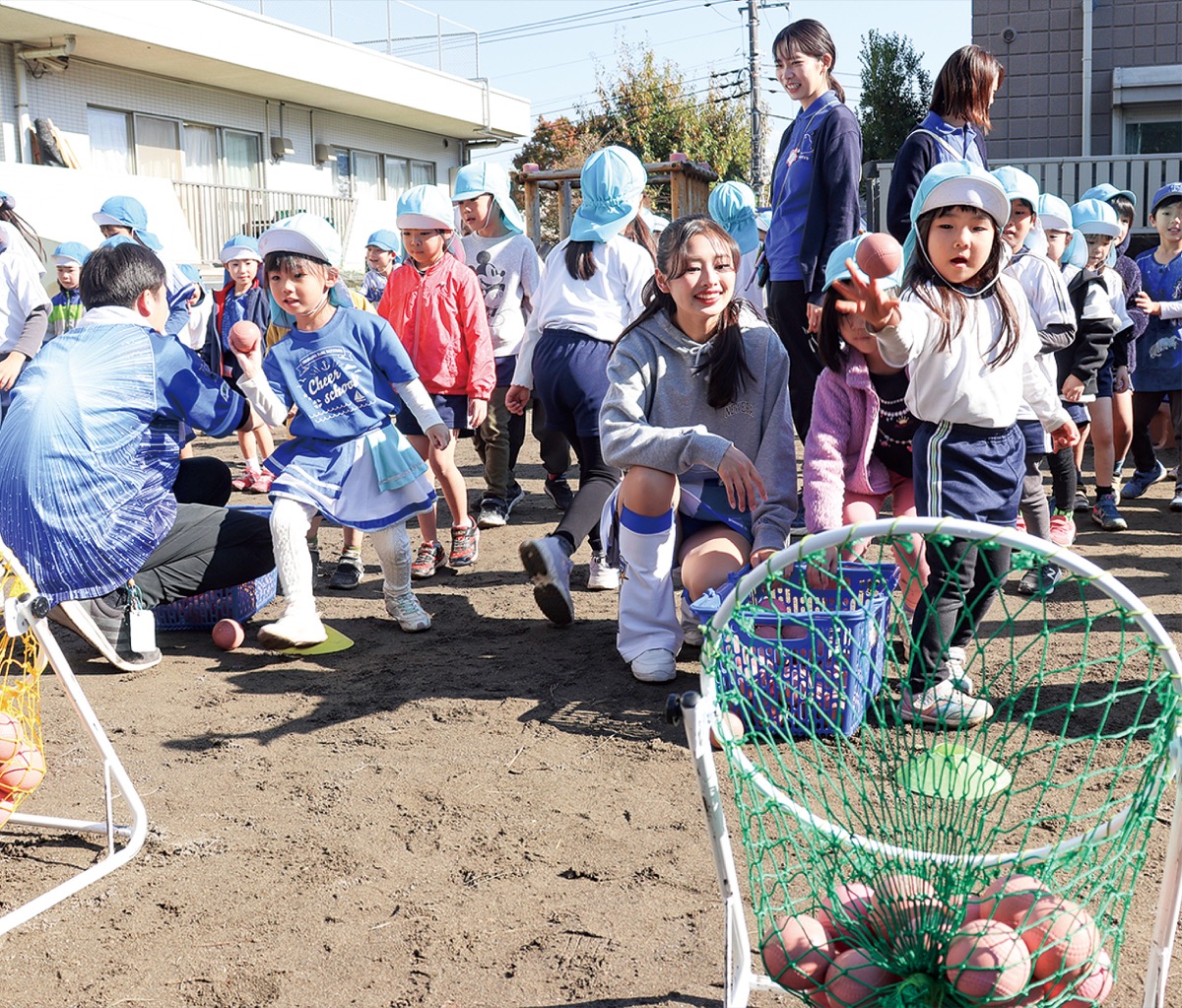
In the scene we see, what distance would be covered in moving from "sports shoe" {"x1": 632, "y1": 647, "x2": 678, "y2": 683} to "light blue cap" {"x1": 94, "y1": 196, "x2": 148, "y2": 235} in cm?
515

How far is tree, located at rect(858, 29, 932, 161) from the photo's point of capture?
24.8 m

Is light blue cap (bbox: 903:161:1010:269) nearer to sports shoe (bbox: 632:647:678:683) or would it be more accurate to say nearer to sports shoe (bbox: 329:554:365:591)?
sports shoe (bbox: 632:647:678:683)

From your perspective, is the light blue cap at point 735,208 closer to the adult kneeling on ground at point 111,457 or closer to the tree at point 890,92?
the adult kneeling on ground at point 111,457

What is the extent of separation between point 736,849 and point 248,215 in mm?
19820

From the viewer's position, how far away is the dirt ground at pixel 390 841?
2.43m

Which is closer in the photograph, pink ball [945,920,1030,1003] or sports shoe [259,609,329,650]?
pink ball [945,920,1030,1003]

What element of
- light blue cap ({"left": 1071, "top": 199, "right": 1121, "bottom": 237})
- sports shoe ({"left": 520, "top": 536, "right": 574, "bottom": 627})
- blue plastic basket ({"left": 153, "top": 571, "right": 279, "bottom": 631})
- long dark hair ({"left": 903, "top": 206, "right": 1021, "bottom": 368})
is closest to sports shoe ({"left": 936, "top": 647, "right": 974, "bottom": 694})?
long dark hair ({"left": 903, "top": 206, "right": 1021, "bottom": 368})

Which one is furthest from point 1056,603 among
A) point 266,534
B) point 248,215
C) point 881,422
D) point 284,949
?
point 248,215

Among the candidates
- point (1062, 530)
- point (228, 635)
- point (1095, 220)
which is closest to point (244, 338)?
point (228, 635)

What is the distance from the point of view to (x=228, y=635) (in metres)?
4.77

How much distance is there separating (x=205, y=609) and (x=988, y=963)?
152 inches

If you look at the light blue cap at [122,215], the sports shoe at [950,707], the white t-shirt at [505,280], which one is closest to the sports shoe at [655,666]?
the sports shoe at [950,707]

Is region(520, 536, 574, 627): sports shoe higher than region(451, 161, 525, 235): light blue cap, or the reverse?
region(451, 161, 525, 235): light blue cap

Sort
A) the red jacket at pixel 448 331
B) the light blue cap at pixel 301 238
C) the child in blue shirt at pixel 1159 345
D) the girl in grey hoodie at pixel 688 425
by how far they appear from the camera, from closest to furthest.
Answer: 1. the girl in grey hoodie at pixel 688 425
2. the light blue cap at pixel 301 238
3. the red jacket at pixel 448 331
4. the child in blue shirt at pixel 1159 345
